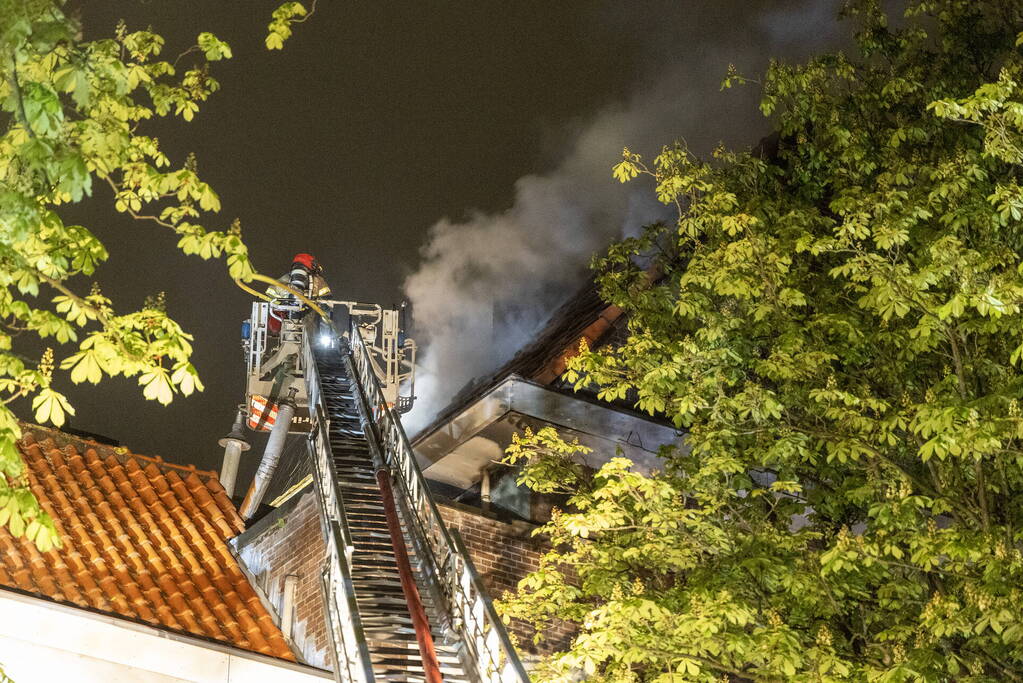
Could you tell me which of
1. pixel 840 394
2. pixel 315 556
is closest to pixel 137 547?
pixel 315 556

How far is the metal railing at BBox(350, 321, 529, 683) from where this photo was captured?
9516 millimetres

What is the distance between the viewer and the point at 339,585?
988 centimetres

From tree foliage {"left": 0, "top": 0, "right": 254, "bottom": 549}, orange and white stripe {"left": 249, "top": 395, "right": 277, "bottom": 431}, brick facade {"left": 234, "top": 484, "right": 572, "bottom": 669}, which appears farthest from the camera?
→ orange and white stripe {"left": 249, "top": 395, "right": 277, "bottom": 431}

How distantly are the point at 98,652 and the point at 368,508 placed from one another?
3348 mm

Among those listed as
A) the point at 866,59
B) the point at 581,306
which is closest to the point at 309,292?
the point at 581,306

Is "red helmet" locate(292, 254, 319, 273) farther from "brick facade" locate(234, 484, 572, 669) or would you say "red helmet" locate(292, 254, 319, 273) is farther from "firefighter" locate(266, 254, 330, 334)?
"brick facade" locate(234, 484, 572, 669)

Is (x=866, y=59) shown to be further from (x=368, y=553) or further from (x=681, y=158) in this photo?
(x=368, y=553)

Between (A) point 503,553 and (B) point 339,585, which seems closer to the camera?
(B) point 339,585

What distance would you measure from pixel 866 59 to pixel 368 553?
789cm

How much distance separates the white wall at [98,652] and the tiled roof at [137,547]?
21 cm

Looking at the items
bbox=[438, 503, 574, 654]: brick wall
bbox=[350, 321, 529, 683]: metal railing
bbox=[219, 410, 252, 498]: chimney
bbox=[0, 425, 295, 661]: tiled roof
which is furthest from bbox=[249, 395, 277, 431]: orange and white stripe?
bbox=[438, 503, 574, 654]: brick wall

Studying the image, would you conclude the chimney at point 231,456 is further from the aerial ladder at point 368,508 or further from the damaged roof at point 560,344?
the damaged roof at point 560,344

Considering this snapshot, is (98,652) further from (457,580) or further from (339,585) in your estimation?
(457,580)

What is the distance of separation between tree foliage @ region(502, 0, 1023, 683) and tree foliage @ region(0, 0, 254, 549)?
17.8 feet
